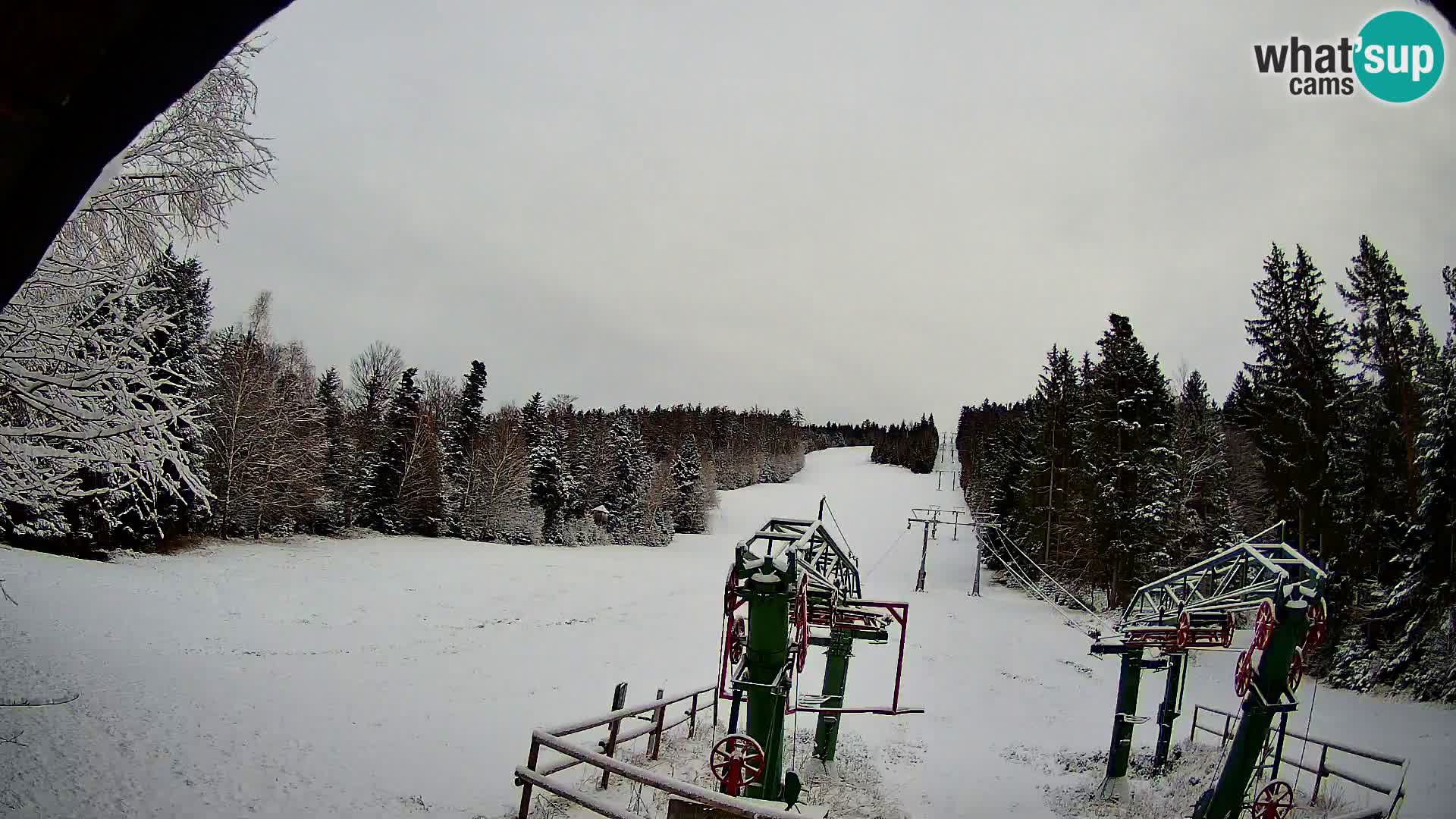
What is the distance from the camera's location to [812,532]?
36.5ft

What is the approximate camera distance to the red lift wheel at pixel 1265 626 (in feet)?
31.1

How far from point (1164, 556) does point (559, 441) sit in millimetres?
42196

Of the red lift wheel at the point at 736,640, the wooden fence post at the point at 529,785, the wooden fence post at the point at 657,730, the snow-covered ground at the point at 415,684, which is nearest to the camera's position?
the wooden fence post at the point at 529,785

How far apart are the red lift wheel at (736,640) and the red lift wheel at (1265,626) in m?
7.62

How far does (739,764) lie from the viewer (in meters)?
9.05

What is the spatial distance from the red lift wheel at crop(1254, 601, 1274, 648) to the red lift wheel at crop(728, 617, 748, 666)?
7.62m

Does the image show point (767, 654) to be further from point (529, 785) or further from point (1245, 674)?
point (1245, 674)

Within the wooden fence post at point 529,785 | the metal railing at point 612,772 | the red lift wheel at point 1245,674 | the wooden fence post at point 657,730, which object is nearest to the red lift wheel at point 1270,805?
the red lift wheel at point 1245,674

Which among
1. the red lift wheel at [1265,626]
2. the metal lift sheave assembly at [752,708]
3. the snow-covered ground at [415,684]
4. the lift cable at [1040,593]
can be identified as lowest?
the snow-covered ground at [415,684]

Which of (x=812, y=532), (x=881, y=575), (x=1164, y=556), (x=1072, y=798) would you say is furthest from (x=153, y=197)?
(x=881, y=575)

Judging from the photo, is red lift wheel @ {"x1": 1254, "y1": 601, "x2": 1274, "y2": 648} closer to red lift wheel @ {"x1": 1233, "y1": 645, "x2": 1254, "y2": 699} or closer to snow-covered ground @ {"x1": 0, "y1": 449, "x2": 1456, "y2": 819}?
red lift wheel @ {"x1": 1233, "y1": 645, "x2": 1254, "y2": 699}

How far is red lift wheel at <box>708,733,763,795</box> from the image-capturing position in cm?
894

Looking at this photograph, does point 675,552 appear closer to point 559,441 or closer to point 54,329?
point 559,441

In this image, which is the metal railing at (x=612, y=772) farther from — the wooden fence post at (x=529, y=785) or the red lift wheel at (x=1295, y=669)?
the red lift wheel at (x=1295, y=669)
